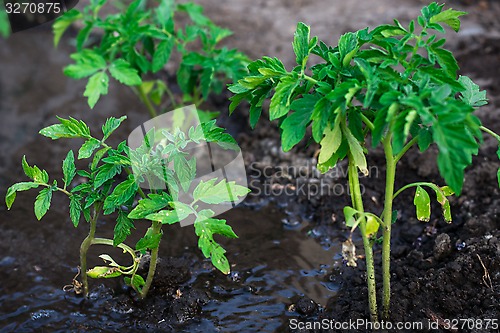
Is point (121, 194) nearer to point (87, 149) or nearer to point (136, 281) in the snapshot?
point (87, 149)

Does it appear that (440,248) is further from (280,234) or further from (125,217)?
(125,217)

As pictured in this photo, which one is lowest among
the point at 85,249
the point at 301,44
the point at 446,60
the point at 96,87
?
the point at 85,249

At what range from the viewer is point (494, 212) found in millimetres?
2889

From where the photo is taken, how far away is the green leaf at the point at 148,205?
7.17 feet

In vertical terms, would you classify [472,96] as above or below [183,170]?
above

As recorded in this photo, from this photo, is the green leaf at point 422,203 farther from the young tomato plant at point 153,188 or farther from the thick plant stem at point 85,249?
the thick plant stem at point 85,249

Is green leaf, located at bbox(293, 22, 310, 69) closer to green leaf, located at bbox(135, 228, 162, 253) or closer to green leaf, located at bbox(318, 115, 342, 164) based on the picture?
green leaf, located at bbox(318, 115, 342, 164)

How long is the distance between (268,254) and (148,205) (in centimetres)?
95

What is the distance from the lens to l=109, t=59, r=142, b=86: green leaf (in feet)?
10.3

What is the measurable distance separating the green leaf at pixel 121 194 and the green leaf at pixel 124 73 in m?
1.03

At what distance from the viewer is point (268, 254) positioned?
299 cm

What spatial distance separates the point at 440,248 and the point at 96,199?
1.49m

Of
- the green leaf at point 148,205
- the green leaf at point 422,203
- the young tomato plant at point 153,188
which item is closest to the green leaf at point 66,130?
the young tomato plant at point 153,188

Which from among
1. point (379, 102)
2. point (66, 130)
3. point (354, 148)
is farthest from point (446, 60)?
point (66, 130)
